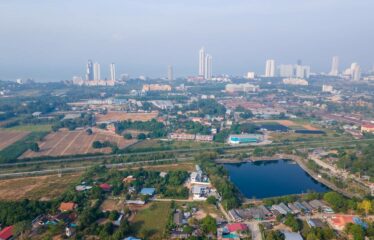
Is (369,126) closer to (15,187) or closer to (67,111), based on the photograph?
(15,187)

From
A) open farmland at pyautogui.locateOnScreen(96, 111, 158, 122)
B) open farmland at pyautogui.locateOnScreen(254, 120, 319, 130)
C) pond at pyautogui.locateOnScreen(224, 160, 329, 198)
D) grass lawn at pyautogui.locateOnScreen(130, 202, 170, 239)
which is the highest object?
open farmland at pyautogui.locateOnScreen(96, 111, 158, 122)

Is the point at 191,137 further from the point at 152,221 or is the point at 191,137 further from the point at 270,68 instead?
the point at 270,68

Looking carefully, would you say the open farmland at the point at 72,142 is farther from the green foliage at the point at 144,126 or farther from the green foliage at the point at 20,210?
the green foliage at the point at 20,210

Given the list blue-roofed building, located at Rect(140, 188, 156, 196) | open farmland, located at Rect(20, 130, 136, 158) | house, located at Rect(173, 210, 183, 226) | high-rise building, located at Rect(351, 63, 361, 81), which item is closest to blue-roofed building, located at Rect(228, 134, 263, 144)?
open farmland, located at Rect(20, 130, 136, 158)

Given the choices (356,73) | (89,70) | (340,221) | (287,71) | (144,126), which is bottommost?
(340,221)

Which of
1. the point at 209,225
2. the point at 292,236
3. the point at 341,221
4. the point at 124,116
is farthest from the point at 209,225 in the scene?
the point at 124,116

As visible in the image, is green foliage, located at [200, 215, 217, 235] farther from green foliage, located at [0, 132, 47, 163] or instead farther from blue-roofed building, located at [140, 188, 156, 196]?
green foliage, located at [0, 132, 47, 163]
